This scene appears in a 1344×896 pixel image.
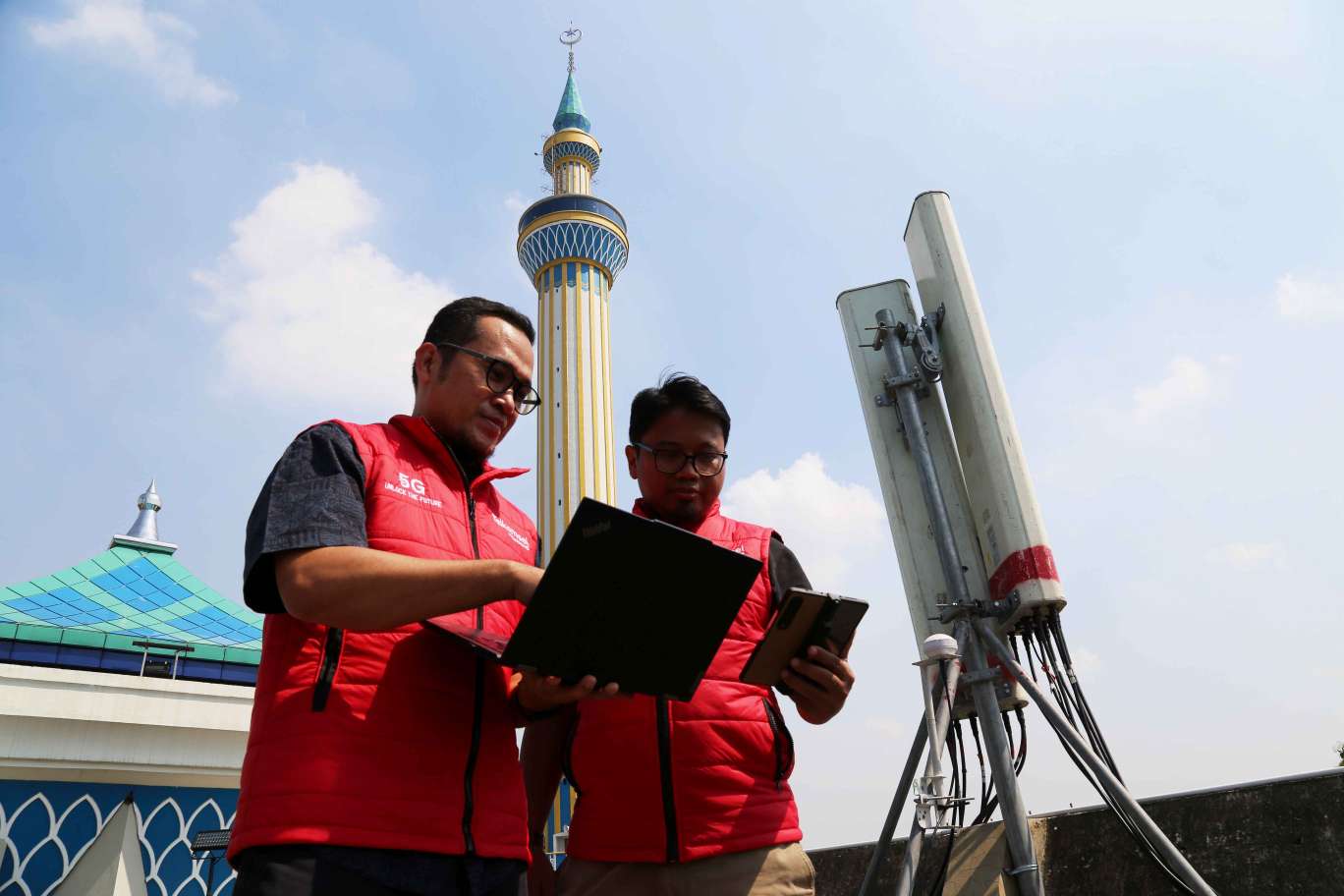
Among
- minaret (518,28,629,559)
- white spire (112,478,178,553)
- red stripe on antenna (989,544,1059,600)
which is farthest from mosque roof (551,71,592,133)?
red stripe on antenna (989,544,1059,600)

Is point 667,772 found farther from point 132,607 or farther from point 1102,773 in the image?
point 132,607

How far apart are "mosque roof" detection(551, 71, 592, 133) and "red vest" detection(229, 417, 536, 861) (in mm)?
30289

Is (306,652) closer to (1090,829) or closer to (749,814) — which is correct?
(749,814)

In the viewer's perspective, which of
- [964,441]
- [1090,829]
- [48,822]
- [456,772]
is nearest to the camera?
[456,772]

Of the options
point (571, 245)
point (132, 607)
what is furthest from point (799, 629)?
point (571, 245)

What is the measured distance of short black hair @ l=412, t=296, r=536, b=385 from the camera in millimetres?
1883

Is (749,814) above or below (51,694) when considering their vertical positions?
below

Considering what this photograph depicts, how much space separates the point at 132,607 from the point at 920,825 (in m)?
12.1

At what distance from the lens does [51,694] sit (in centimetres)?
848

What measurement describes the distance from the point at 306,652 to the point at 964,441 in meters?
2.85

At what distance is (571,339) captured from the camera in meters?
24.1

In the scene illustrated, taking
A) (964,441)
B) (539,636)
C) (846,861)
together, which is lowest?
(846,861)

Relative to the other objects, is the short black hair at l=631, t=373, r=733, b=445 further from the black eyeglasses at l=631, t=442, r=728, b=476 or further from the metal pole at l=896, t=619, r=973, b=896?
the metal pole at l=896, t=619, r=973, b=896

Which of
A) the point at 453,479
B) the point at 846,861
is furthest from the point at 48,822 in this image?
the point at 453,479
